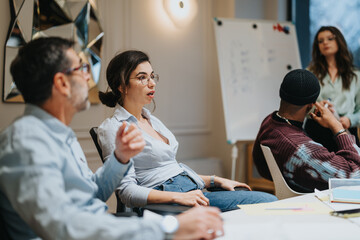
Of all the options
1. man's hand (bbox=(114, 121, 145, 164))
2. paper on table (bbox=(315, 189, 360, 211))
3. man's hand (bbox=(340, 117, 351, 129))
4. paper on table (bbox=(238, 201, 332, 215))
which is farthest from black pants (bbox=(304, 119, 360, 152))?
man's hand (bbox=(114, 121, 145, 164))

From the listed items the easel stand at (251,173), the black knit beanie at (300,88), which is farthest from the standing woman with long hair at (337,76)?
the easel stand at (251,173)

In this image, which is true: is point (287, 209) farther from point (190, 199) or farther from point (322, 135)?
point (322, 135)

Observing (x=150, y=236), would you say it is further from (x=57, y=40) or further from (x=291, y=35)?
(x=291, y=35)

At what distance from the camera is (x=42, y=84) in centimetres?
101

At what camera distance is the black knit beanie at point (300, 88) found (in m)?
1.94

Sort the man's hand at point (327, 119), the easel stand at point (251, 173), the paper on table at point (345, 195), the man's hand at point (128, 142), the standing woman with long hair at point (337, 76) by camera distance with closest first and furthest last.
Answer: the man's hand at point (128, 142), the paper on table at point (345, 195), the man's hand at point (327, 119), the standing woman with long hair at point (337, 76), the easel stand at point (251, 173)

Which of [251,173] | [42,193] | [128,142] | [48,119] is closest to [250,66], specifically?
[251,173]

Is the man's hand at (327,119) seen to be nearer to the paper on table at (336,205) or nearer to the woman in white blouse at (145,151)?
the woman in white blouse at (145,151)

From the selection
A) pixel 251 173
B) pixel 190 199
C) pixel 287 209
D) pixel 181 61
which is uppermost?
pixel 181 61

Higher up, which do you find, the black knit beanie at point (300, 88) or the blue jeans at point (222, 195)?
the black knit beanie at point (300, 88)

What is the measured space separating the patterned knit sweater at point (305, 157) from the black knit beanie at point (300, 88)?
0.45ft

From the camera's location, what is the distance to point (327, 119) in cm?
214

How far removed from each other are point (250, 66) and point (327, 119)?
1569mm

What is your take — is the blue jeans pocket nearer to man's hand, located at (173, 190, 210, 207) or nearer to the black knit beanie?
man's hand, located at (173, 190, 210, 207)
